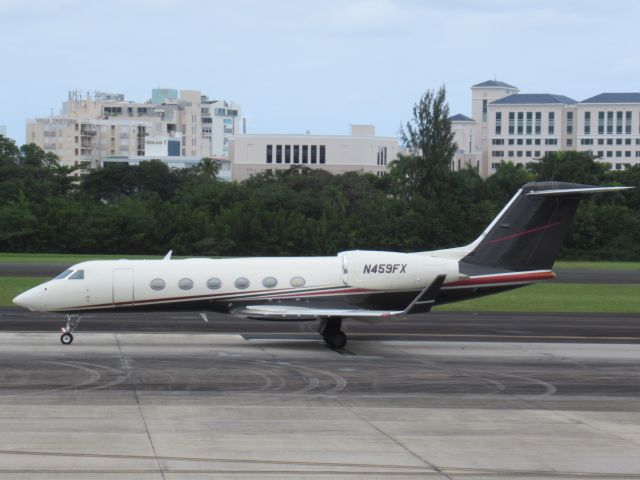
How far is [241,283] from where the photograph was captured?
1226 inches

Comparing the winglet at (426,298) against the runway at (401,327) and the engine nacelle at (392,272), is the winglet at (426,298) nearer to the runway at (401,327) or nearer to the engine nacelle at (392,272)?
the engine nacelle at (392,272)

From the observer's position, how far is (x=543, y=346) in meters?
32.4

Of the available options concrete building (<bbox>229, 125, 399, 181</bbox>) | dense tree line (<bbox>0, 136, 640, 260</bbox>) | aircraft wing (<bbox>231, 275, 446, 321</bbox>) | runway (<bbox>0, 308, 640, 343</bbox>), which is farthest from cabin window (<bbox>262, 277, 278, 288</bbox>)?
concrete building (<bbox>229, 125, 399, 181</bbox>)

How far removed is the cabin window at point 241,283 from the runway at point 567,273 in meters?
31.7

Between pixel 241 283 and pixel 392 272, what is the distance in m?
4.27

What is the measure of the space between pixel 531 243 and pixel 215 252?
2263 inches

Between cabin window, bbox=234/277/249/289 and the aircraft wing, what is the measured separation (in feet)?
2.51

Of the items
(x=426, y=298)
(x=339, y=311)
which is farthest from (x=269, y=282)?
(x=426, y=298)

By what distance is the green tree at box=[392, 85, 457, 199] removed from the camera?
104 m

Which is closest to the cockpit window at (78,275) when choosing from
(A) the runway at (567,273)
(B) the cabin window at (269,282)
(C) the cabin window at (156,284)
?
(C) the cabin window at (156,284)

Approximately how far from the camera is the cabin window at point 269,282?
→ 31.2m

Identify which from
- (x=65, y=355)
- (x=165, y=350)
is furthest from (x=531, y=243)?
(x=65, y=355)

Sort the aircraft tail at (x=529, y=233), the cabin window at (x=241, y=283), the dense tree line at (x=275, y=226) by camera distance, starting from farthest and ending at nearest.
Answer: the dense tree line at (x=275, y=226), the aircraft tail at (x=529, y=233), the cabin window at (x=241, y=283)

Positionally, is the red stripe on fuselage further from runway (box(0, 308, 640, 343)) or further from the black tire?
the black tire
